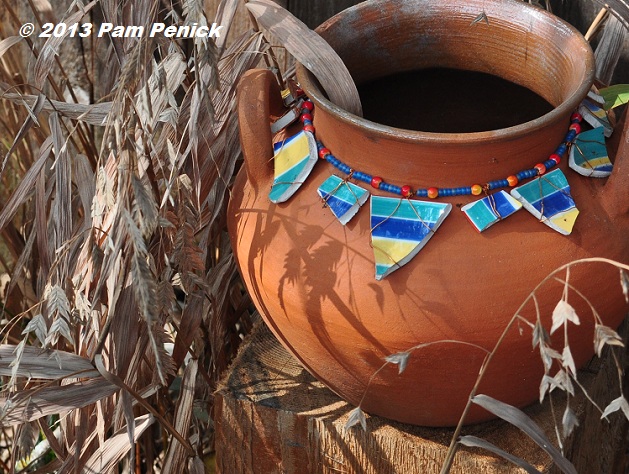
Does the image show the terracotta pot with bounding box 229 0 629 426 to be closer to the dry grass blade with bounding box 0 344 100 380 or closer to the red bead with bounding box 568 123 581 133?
the red bead with bounding box 568 123 581 133

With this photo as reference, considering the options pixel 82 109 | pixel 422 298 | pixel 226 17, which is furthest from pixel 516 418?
pixel 82 109

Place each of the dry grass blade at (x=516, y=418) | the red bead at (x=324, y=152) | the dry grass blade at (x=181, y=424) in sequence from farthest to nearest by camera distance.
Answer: the dry grass blade at (x=181, y=424) < the red bead at (x=324, y=152) < the dry grass blade at (x=516, y=418)

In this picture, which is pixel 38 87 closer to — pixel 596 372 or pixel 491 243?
pixel 491 243

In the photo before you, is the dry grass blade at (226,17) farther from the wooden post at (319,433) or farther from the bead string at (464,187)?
the wooden post at (319,433)

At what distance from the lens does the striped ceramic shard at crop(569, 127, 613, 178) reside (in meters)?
A: 1.26

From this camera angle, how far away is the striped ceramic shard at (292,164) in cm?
129

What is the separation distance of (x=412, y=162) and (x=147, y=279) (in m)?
0.42

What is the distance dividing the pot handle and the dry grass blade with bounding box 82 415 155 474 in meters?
0.43

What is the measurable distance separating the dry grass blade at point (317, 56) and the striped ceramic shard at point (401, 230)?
0.61 ft

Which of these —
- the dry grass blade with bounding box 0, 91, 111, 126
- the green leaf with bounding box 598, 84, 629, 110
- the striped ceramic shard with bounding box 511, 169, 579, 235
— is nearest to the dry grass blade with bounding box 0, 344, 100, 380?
the dry grass blade with bounding box 0, 91, 111, 126

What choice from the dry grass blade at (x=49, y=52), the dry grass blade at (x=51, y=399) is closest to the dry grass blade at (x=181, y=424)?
the dry grass blade at (x=51, y=399)

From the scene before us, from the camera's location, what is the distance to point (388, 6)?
1.44 meters

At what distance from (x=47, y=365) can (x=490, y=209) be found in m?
0.68

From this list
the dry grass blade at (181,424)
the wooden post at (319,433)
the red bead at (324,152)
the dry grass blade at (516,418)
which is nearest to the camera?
the dry grass blade at (516,418)
